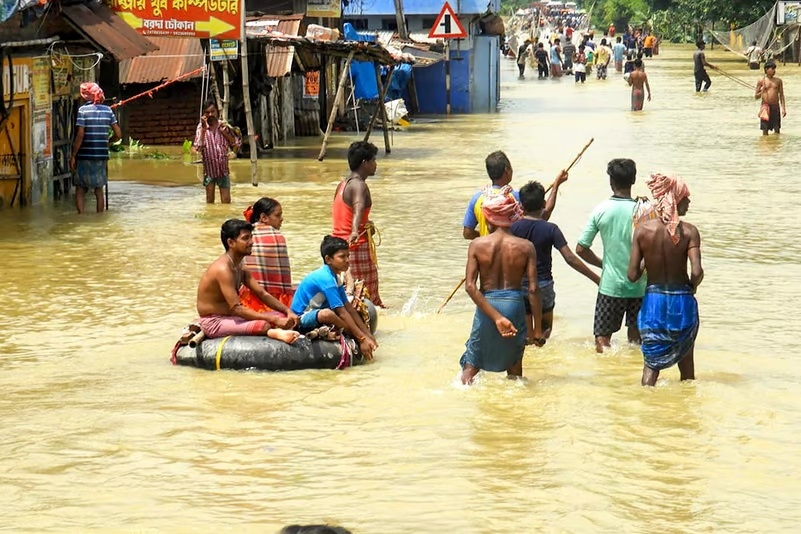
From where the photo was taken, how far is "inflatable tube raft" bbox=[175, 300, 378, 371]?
28.3 ft

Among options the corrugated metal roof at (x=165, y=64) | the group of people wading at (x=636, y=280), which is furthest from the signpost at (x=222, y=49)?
the group of people wading at (x=636, y=280)

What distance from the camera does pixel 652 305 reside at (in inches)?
307

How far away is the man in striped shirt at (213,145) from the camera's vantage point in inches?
632

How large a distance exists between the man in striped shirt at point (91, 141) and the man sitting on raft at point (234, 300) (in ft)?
23.9

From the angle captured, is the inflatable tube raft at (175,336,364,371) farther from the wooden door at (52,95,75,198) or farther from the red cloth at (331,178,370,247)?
the wooden door at (52,95,75,198)

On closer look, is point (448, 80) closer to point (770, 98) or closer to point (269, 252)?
point (770, 98)

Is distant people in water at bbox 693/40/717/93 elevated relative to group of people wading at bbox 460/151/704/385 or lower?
elevated

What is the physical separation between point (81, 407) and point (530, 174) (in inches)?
518

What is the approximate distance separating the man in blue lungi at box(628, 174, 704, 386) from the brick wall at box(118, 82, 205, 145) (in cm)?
1816

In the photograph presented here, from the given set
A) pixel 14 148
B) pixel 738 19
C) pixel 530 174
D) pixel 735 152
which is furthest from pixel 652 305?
pixel 738 19

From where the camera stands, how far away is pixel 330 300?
8672mm

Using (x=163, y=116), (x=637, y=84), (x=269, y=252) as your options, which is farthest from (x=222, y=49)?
(x=637, y=84)

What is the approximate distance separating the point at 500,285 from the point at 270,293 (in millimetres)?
2123

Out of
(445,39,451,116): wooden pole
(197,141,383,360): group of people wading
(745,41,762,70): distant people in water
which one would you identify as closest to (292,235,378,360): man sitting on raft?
(197,141,383,360): group of people wading
